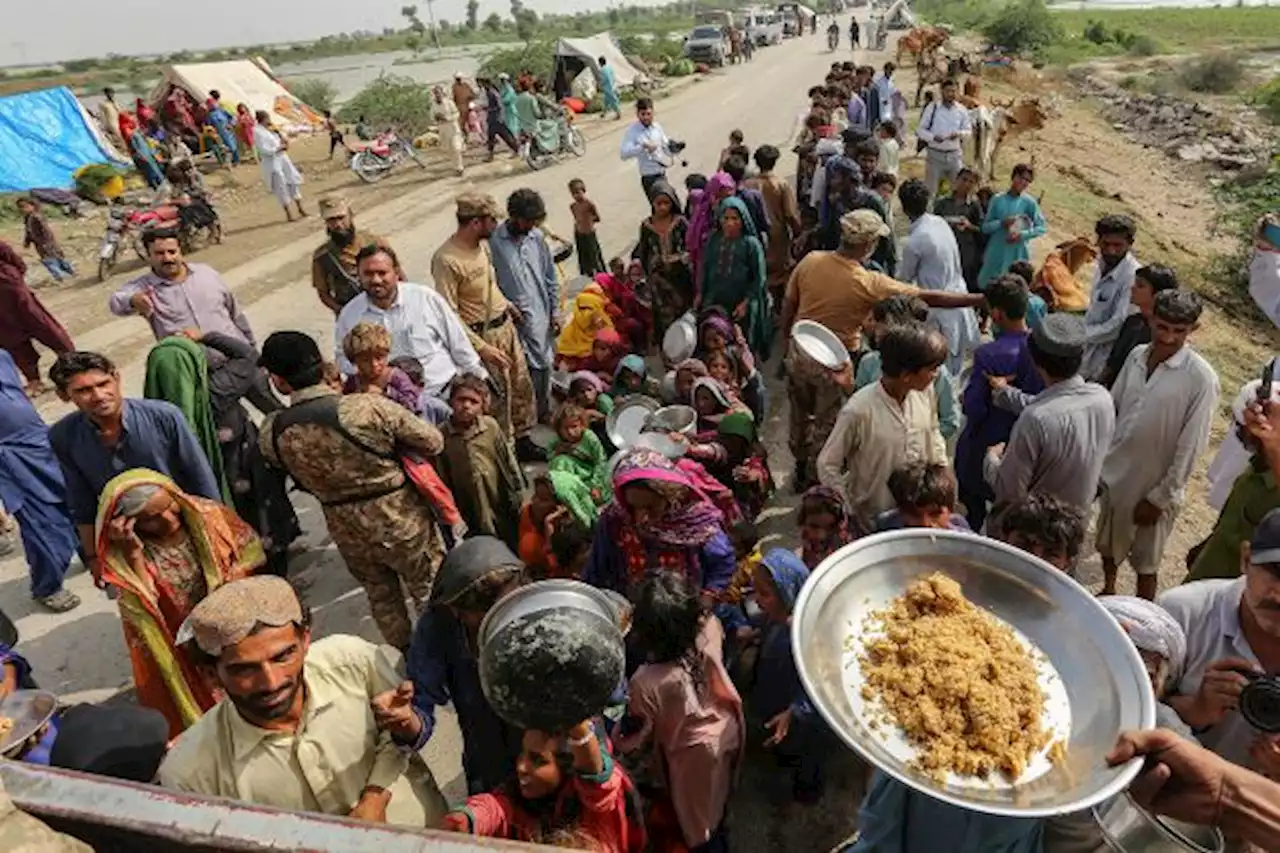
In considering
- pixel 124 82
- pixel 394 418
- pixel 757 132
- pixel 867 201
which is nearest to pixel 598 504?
pixel 394 418

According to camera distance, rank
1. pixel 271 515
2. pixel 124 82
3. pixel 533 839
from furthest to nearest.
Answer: pixel 124 82 → pixel 271 515 → pixel 533 839

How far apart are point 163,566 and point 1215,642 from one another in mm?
4066

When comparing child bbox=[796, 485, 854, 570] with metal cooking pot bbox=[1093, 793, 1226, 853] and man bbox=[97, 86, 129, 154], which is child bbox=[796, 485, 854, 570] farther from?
man bbox=[97, 86, 129, 154]

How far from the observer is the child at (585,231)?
819 centimetres

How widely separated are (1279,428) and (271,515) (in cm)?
554

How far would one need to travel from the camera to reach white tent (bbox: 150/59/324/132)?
19.6 metres

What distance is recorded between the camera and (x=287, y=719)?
2.19 m

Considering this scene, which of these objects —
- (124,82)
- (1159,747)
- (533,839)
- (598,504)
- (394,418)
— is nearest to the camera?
(1159,747)

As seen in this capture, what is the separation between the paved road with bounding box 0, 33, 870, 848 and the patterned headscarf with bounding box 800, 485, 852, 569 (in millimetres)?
1205

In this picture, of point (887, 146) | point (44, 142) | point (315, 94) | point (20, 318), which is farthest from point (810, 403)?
point (315, 94)

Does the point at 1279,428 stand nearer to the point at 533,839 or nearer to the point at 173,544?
the point at 533,839

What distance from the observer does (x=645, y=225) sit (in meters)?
7.72

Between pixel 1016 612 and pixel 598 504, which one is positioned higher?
pixel 1016 612

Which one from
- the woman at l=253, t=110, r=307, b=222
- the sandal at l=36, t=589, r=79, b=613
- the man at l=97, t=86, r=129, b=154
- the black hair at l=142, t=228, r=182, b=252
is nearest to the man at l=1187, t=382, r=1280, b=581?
the black hair at l=142, t=228, r=182, b=252
